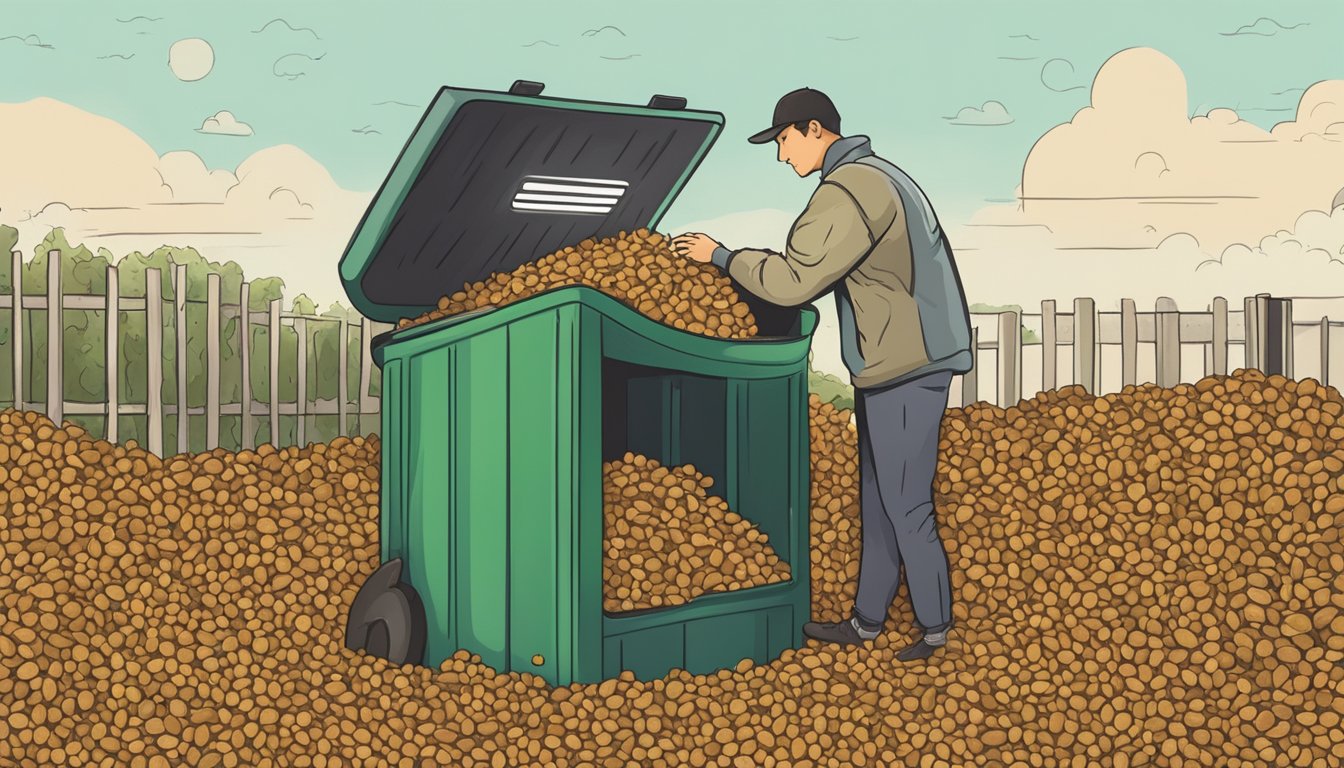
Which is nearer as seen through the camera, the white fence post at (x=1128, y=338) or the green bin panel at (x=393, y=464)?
the green bin panel at (x=393, y=464)

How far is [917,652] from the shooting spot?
3.54 metres

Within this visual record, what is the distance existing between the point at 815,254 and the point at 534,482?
113 cm

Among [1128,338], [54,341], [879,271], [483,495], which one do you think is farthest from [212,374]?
[1128,338]

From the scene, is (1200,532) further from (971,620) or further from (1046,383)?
(1046,383)

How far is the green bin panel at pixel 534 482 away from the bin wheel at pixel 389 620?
407 millimetres

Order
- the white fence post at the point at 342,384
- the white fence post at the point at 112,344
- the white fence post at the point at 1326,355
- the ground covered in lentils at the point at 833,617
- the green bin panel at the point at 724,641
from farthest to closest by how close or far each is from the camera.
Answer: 1. the white fence post at the point at 342,384
2. the white fence post at the point at 1326,355
3. the white fence post at the point at 112,344
4. the green bin panel at the point at 724,641
5. the ground covered in lentils at the point at 833,617

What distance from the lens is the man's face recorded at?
141 inches

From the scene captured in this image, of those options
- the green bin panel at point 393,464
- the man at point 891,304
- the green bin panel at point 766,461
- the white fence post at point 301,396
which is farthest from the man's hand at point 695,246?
the white fence post at point 301,396

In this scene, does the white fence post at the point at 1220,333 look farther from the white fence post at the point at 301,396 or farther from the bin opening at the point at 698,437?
the white fence post at the point at 301,396

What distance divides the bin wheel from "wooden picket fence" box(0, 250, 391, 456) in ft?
10.7

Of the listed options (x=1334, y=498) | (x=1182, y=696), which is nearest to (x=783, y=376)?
(x=1182, y=696)

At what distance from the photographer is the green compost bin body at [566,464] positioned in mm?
3121

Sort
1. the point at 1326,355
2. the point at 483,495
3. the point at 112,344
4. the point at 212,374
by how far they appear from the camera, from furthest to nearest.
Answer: the point at 1326,355 < the point at 212,374 < the point at 112,344 < the point at 483,495

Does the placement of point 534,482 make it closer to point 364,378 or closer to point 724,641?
point 724,641
